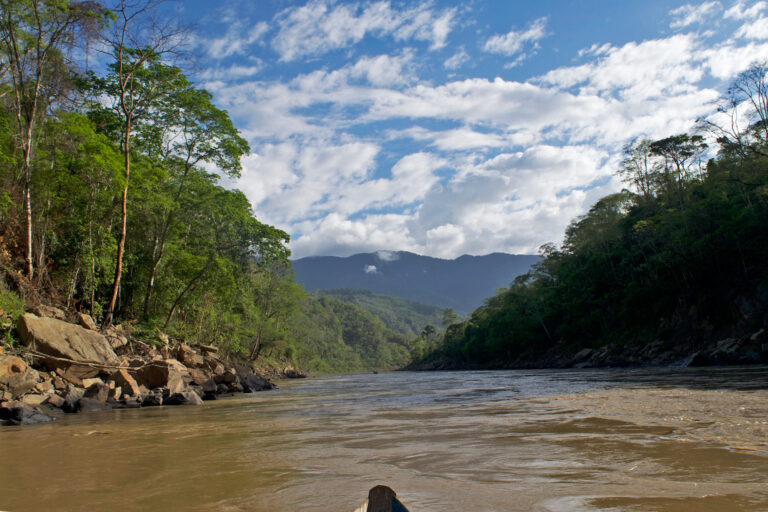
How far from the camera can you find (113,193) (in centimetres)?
1556

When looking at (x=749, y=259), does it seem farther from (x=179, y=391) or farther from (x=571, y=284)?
(x=179, y=391)

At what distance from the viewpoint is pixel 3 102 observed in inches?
552

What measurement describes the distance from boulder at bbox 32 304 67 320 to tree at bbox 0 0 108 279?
113 cm

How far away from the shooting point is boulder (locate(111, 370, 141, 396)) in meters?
Answer: 12.1

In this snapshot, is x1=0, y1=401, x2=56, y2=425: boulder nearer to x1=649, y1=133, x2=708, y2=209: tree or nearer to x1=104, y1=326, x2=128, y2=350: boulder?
x1=104, y1=326, x2=128, y2=350: boulder

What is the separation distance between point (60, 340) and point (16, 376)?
1.75 metres

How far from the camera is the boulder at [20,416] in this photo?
7.94 meters

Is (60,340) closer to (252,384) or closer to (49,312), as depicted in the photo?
(49,312)

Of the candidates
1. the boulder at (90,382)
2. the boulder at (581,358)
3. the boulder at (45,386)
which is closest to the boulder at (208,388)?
the boulder at (90,382)

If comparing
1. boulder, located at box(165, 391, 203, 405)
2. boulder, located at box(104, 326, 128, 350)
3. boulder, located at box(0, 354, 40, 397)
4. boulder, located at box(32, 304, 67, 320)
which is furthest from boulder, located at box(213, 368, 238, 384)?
Answer: boulder, located at box(0, 354, 40, 397)

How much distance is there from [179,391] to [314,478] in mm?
10874

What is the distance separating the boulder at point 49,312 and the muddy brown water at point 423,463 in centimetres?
620

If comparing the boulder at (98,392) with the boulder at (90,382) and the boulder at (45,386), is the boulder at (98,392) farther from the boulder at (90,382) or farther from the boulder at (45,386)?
the boulder at (45,386)

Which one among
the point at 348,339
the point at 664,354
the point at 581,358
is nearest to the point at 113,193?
the point at 664,354
